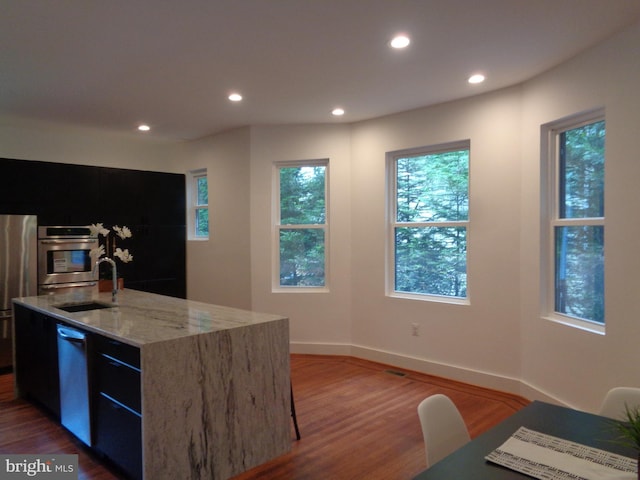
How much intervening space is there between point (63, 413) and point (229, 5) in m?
2.87

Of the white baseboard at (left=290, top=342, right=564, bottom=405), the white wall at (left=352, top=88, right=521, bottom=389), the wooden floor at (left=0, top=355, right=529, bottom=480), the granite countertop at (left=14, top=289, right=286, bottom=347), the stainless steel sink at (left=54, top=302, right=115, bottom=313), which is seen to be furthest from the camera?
the white wall at (left=352, top=88, right=521, bottom=389)

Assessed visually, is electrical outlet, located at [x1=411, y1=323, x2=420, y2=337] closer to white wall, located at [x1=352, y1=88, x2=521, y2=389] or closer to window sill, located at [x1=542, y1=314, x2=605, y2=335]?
white wall, located at [x1=352, y1=88, x2=521, y2=389]

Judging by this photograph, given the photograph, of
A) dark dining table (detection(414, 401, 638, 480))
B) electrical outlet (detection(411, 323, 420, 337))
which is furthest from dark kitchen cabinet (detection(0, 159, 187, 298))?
dark dining table (detection(414, 401, 638, 480))

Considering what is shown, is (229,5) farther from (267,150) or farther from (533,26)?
(267,150)

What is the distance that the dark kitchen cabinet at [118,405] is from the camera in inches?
87.3

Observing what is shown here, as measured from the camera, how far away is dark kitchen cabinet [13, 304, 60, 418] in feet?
10.3

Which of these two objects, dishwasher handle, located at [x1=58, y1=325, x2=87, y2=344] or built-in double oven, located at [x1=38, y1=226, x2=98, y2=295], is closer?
dishwasher handle, located at [x1=58, y1=325, x2=87, y2=344]

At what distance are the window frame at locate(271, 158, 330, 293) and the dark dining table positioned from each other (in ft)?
11.4

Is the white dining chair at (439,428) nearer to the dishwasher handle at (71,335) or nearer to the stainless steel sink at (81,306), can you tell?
the dishwasher handle at (71,335)

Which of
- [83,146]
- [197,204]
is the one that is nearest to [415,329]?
[197,204]

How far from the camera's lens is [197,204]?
6172 millimetres

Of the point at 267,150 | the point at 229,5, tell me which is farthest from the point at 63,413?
the point at 267,150

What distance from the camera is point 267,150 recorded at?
16.9 ft

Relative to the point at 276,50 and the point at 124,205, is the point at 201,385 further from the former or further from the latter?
the point at 124,205
